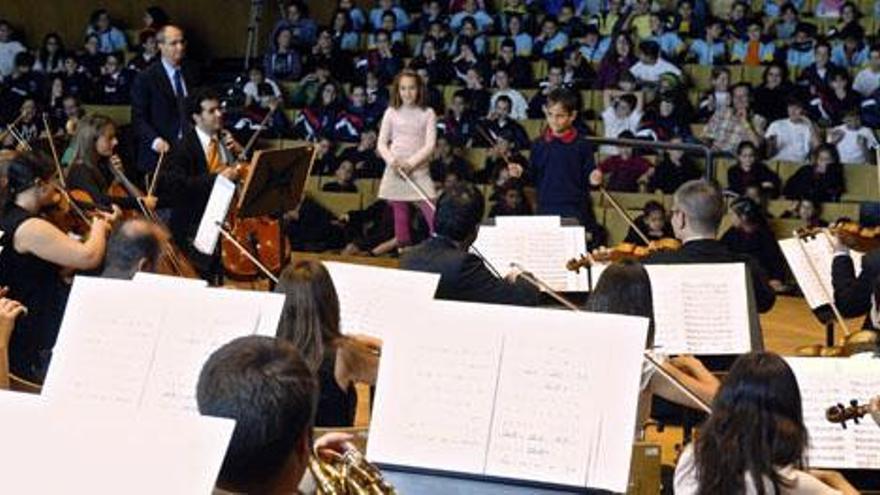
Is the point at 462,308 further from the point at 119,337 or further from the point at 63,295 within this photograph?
the point at 63,295

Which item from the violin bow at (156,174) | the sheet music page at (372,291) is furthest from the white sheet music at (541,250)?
the violin bow at (156,174)

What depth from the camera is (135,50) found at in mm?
14031

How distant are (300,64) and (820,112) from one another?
4373mm

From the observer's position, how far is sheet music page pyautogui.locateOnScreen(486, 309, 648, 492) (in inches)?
131

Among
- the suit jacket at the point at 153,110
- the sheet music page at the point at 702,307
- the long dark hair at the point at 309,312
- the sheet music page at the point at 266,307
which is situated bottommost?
the sheet music page at the point at 266,307

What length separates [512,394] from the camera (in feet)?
11.3

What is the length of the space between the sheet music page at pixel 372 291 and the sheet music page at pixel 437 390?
102cm

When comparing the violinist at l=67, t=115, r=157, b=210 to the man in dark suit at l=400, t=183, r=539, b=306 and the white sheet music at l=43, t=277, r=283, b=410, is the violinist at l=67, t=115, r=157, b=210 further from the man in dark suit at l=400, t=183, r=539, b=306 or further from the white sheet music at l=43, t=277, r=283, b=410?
the white sheet music at l=43, t=277, r=283, b=410

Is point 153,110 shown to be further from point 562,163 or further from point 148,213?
point 562,163

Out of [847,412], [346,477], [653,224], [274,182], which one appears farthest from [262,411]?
[653,224]

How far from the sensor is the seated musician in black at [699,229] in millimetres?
5367

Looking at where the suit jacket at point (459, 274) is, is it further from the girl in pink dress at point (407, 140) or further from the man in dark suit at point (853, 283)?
the girl in pink dress at point (407, 140)

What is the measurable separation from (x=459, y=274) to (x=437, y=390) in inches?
72.7

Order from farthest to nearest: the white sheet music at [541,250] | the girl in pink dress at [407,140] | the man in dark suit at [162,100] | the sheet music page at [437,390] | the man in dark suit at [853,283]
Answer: the girl in pink dress at [407,140]
the man in dark suit at [162,100]
the white sheet music at [541,250]
the man in dark suit at [853,283]
the sheet music page at [437,390]
